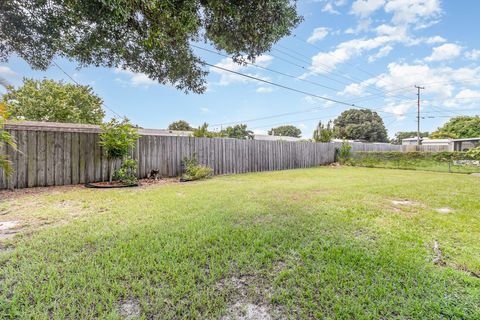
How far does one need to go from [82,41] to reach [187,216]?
3.84 metres

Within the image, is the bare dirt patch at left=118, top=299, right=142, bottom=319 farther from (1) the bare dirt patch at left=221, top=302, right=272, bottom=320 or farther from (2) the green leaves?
(2) the green leaves

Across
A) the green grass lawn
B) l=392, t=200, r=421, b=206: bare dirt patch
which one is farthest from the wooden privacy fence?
l=392, t=200, r=421, b=206: bare dirt patch

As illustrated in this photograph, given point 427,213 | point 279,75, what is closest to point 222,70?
point 279,75

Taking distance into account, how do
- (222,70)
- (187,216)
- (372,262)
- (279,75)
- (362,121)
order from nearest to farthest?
A: (372,262) → (187,216) → (222,70) → (279,75) → (362,121)

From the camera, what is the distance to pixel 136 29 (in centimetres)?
359

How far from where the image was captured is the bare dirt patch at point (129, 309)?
1.41 m

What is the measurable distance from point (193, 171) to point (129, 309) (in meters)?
6.02

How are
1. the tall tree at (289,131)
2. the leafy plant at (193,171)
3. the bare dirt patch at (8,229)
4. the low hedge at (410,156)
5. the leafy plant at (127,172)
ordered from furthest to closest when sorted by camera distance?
the tall tree at (289,131) → the low hedge at (410,156) → the leafy plant at (193,171) → the leafy plant at (127,172) → the bare dirt patch at (8,229)

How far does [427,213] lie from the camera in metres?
3.67

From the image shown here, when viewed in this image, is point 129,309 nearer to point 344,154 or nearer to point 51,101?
point 344,154

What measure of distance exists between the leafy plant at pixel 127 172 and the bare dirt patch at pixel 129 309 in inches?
199

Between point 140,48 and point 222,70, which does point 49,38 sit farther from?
point 222,70

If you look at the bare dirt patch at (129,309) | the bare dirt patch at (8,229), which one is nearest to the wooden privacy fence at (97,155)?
the bare dirt patch at (8,229)

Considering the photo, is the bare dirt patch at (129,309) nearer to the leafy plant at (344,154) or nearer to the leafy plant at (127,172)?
the leafy plant at (127,172)
